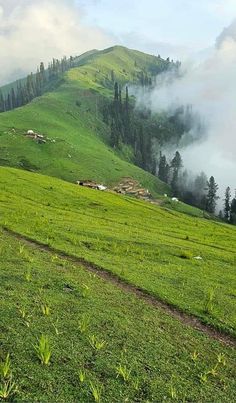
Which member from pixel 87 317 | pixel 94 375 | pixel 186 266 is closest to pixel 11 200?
pixel 186 266

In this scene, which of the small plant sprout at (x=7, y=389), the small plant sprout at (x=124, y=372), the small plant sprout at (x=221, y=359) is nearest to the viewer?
the small plant sprout at (x=7, y=389)

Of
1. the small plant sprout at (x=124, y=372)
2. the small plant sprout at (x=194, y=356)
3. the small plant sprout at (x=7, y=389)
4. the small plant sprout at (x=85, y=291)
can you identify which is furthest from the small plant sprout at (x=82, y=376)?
the small plant sprout at (x=85, y=291)

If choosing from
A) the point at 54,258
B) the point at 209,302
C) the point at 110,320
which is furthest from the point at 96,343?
the point at 54,258

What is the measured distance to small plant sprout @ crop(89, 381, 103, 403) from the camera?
14305 millimetres

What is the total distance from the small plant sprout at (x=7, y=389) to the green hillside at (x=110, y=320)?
5 centimetres

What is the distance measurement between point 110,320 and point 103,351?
10.2 feet

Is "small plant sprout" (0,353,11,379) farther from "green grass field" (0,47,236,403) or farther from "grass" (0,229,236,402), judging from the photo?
"grass" (0,229,236,402)

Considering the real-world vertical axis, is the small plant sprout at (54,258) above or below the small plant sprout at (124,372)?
above

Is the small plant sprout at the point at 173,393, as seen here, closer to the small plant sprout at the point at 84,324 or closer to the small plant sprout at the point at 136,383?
the small plant sprout at the point at 136,383

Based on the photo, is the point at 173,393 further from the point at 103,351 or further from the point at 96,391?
the point at 103,351

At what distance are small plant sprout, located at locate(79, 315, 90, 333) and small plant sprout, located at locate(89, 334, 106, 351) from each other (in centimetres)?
70

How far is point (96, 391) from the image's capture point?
14.6 m

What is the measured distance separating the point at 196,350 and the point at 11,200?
149 feet

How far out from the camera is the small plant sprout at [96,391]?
14305 millimetres
